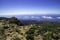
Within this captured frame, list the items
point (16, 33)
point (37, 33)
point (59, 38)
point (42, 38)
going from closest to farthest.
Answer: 1. point (59, 38)
2. point (42, 38)
3. point (37, 33)
4. point (16, 33)

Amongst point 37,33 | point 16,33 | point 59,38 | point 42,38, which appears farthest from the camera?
point 16,33

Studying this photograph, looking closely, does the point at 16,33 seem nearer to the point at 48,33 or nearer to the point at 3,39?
the point at 3,39

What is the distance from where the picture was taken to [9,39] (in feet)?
91.9

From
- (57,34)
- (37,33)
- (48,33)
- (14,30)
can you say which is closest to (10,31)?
(14,30)

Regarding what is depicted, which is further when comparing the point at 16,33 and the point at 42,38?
the point at 16,33

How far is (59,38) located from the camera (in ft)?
81.1

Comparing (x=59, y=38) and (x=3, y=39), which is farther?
(x=3, y=39)

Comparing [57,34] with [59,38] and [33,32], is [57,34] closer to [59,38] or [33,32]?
[59,38]

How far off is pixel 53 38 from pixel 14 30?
10601mm

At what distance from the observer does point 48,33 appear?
1082 inches

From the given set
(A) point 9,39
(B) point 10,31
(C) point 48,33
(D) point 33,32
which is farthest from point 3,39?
(C) point 48,33

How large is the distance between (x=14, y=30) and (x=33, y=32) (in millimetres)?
4863

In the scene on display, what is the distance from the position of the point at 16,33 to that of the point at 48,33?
7658 millimetres

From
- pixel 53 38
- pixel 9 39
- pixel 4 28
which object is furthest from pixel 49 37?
pixel 4 28
